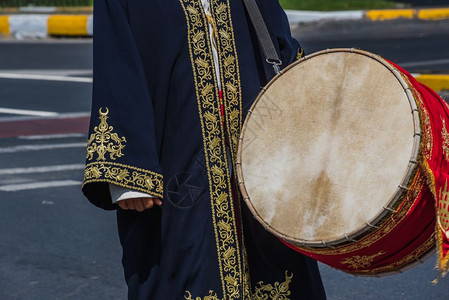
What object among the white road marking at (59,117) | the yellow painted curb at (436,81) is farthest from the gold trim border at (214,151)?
the yellow painted curb at (436,81)

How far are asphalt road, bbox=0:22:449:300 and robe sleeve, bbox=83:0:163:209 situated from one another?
2.06 metres

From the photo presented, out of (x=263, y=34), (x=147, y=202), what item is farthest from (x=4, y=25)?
(x=147, y=202)

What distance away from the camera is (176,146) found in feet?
10.6

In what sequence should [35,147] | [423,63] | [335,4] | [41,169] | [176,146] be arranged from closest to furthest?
→ [176,146], [41,169], [35,147], [423,63], [335,4]

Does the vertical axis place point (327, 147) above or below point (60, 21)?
above

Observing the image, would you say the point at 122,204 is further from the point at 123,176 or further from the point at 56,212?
the point at 56,212

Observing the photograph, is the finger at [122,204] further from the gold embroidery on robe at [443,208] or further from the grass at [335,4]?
the grass at [335,4]

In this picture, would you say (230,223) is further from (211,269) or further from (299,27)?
(299,27)

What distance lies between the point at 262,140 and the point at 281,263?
429 mm

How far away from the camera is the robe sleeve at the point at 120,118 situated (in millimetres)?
3137

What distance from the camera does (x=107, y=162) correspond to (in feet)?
10.3

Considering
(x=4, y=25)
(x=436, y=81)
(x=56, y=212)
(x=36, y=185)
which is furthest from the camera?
(x=4, y=25)

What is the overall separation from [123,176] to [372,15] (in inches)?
612

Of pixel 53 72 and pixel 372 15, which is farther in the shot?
pixel 372 15
